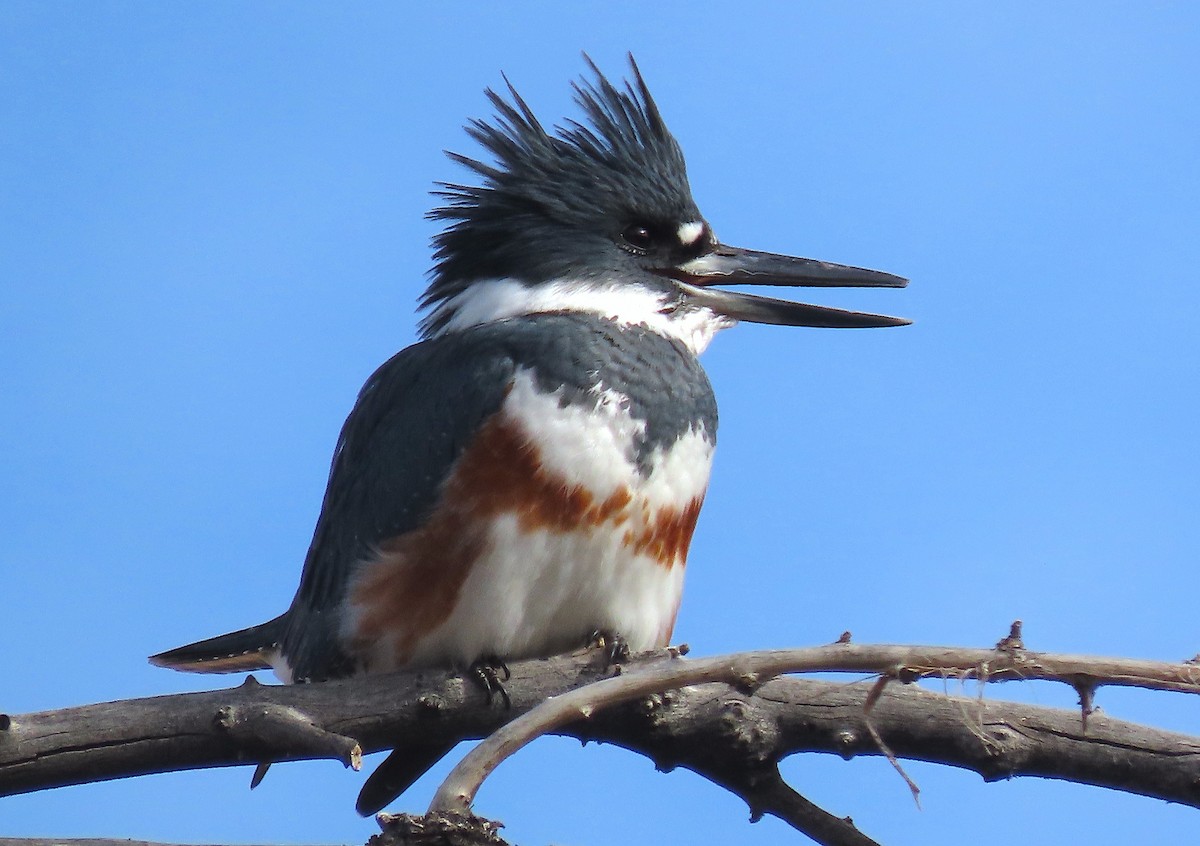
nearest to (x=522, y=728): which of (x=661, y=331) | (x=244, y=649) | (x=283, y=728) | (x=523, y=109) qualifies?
(x=283, y=728)

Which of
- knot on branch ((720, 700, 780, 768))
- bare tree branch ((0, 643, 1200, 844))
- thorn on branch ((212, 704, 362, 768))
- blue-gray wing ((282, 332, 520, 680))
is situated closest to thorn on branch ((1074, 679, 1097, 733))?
bare tree branch ((0, 643, 1200, 844))

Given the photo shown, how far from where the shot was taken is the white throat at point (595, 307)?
10.2 ft

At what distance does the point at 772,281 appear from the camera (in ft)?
11.1

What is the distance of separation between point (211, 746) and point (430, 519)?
65 centimetres

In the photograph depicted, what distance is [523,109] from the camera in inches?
137

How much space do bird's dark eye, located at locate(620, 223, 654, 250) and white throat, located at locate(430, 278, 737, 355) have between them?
152 millimetres

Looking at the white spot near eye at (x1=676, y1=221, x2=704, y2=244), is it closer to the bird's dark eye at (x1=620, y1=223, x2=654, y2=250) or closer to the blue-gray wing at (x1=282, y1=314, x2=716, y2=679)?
the bird's dark eye at (x1=620, y1=223, x2=654, y2=250)

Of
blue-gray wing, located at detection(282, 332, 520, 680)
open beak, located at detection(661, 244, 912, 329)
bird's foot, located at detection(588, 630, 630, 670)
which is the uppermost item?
open beak, located at detection(661, 244, 912, 329)

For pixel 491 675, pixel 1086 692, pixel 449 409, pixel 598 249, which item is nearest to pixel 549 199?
pixel 598 249

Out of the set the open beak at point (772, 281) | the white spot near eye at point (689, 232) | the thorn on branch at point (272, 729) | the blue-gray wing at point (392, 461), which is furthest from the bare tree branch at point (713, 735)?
the white spot near eye at point (689, 232)

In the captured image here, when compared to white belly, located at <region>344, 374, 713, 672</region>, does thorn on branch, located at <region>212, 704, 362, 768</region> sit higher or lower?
A: lower

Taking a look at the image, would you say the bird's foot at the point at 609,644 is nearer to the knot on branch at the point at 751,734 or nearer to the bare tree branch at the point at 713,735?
the bare tree branch at the point at 713,735

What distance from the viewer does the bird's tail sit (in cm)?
335

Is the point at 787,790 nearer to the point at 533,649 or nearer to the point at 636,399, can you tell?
the point at 533,649
